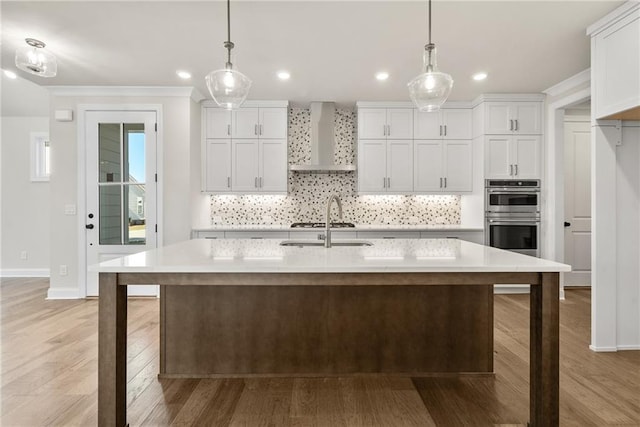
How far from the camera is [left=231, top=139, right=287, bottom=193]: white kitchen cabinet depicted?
504 centimetres

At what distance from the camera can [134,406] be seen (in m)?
2.08

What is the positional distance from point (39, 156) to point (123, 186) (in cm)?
259

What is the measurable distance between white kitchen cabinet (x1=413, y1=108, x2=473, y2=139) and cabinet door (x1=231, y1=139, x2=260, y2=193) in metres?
2.20

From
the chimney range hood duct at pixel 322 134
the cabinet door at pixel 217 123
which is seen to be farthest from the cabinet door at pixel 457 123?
the cabinet door at pixel 217 123

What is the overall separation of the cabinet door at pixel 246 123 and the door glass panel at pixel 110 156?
1439 mm

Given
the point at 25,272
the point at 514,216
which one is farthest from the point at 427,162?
the point at 25,272

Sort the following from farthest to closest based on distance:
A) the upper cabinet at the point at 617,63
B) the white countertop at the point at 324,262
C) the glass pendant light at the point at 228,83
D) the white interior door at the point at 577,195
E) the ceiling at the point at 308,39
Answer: the white interior door at the point at 577,195 → the ceiling at the point at 308,39 → the upper cabinet at the point at 617,63 → the glass pendant light at the point at 228,83 → the white countertop at the point at 324,262

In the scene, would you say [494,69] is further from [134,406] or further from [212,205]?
[134,406]

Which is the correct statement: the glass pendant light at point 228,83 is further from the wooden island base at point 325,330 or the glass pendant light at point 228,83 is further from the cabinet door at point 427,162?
the cabinet door at point 427,162

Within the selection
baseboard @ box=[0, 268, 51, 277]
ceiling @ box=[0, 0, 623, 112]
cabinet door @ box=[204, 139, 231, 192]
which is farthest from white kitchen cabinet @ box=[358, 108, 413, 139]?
baseboard @ box=[0, 268, 51, 277]

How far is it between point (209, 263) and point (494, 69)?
3.67 meters

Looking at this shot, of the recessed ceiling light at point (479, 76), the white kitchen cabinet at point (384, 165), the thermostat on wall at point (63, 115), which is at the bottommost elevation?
the white kitchen cabinet at point (384, 165)

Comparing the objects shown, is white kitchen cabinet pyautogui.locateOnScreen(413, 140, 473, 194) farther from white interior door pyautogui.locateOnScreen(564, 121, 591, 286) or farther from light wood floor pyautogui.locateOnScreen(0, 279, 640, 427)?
Answer: light wood floor pyautogui.locateOnScreen(0, 279, 640, 427)

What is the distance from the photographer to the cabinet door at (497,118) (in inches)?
189
